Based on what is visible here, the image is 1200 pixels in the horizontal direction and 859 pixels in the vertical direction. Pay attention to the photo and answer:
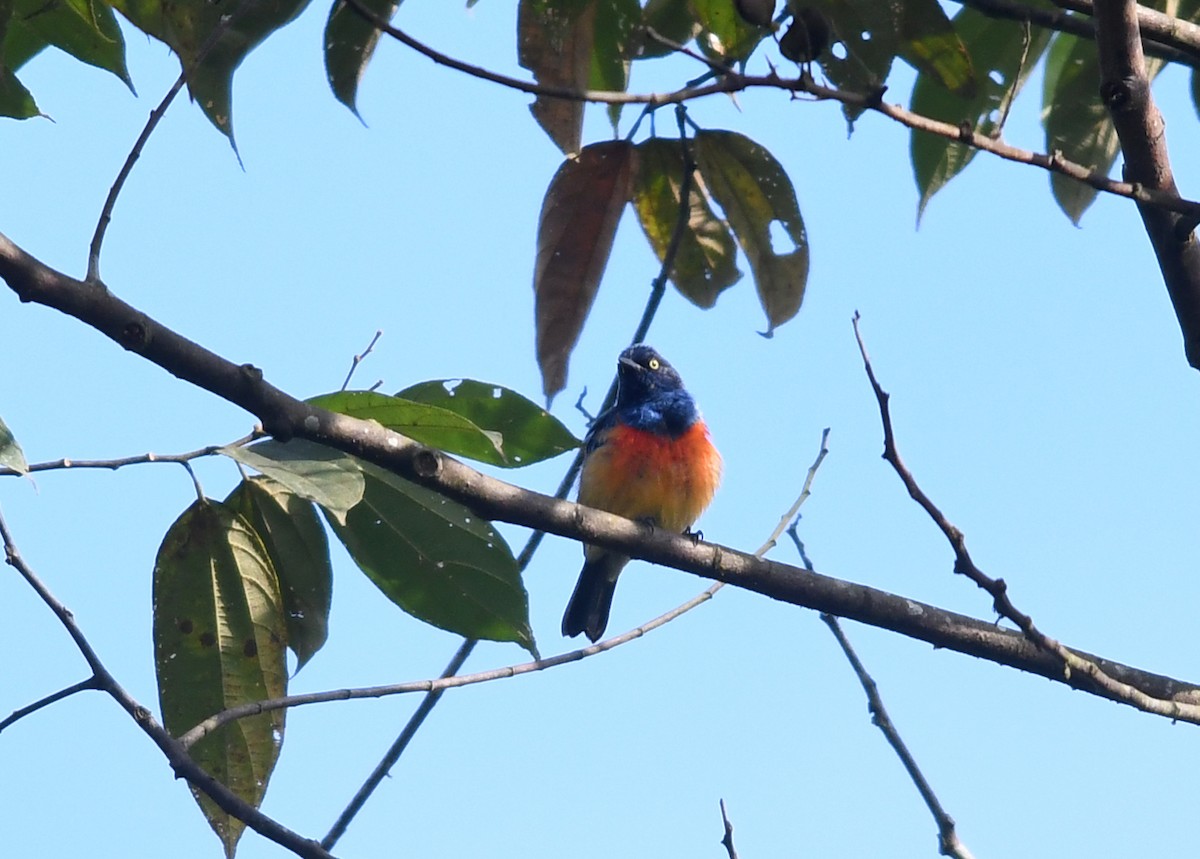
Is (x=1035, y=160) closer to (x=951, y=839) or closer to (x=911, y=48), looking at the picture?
(x=911, y=48)

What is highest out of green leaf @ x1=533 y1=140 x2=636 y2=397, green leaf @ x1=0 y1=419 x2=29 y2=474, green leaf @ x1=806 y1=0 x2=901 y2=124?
green leaf @ x1=806 y1=0 x2=901 y2=124

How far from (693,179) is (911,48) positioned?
721 mm

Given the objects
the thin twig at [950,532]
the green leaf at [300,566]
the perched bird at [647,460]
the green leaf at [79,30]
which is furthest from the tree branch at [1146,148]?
the perched bird at [647,460]

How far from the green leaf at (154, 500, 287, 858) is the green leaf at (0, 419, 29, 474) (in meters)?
0.73

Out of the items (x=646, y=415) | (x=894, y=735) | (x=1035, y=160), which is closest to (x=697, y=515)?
(x=646, y=415)

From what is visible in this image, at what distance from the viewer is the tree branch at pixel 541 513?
8.15 feet

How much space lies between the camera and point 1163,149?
2893 mm

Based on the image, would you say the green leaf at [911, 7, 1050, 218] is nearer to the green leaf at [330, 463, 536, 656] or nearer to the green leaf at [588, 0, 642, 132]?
the green leaf at [588, 0, 642, 132]

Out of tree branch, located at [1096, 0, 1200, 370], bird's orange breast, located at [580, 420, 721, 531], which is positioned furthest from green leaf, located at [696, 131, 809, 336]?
bird's orange breast, located at [580, 420, 721, 531]

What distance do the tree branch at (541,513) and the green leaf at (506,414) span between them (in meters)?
0.12

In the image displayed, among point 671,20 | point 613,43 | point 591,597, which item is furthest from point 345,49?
point 591,597

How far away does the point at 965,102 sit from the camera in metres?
3.31

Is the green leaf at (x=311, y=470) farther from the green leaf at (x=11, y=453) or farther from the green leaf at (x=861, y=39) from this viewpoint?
the green leaf at (x=861, y=39)

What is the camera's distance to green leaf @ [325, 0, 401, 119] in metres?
3.14
